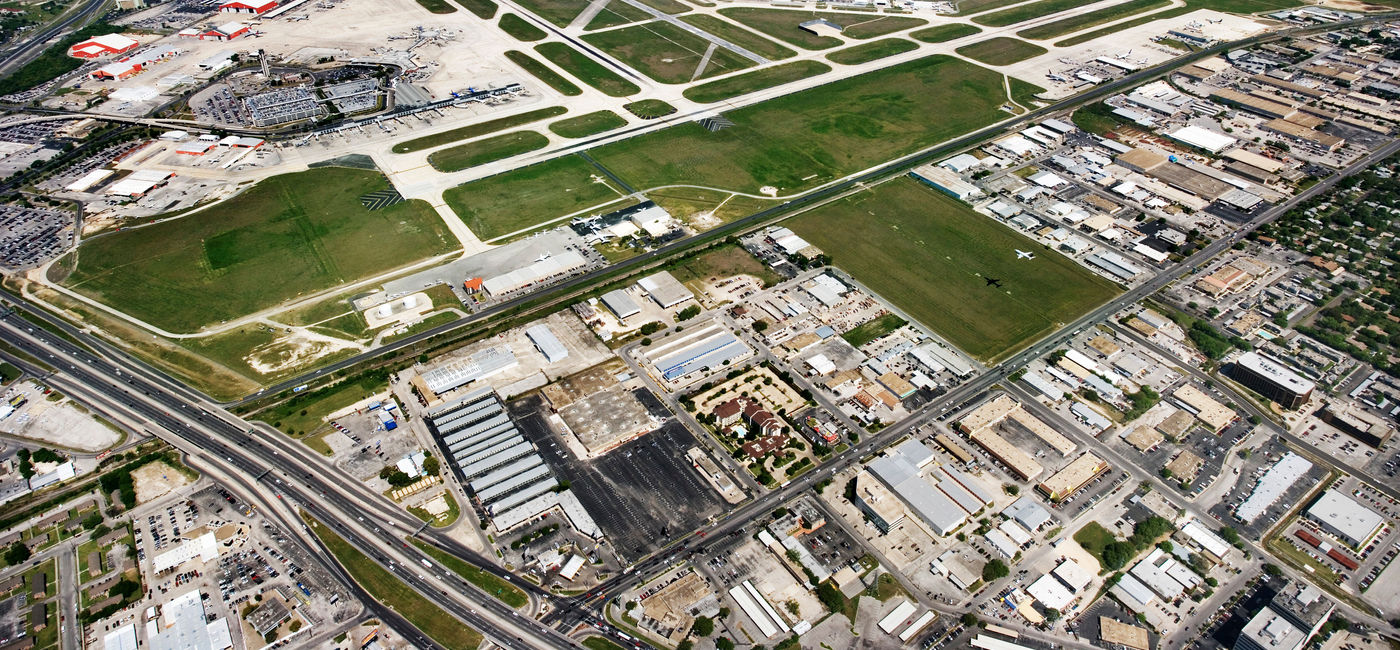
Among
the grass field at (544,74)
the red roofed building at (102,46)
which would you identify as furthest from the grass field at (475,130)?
the red roofed building at (102,46)

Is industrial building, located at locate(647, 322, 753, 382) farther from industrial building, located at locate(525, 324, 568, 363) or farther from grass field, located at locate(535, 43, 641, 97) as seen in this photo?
grass field, located at locate(535, 43, 641, 97)

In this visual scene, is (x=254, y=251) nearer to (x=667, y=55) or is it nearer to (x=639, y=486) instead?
(x=639, y=486)

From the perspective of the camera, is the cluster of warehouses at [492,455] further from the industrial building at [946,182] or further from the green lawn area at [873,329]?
the industrial building at [946,182]

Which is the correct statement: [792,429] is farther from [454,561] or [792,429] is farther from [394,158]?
[394,158]

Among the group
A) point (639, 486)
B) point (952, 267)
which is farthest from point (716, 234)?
point (639, 486)

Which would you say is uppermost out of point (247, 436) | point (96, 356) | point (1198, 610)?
point (96, 356)

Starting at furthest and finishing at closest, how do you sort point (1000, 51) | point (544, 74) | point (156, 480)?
point (1000, 51) → point (544, 74) → point (156, 480)

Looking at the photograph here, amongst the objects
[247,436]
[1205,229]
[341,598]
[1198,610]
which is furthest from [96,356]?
[1205,229]
